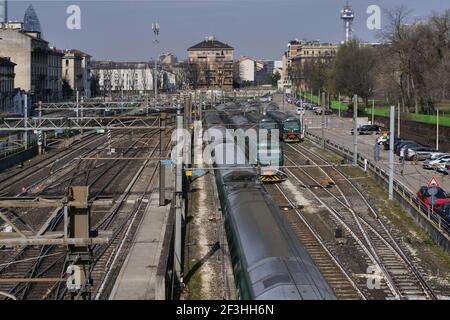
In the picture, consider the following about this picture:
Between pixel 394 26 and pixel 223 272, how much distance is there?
38.9 metres

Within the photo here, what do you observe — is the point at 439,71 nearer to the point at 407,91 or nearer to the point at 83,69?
the point at 407,91

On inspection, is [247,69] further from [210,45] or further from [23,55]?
[23,55]

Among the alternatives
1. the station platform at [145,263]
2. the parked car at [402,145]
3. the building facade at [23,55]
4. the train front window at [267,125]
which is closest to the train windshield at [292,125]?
the train front window at [267,125]

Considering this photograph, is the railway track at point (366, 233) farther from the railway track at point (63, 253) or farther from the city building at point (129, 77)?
the city building at point (129, 77)

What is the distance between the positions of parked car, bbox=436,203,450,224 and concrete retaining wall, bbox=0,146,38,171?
64.5 ft

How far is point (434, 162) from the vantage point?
27.1 metres

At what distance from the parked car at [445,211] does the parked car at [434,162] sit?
9712mm

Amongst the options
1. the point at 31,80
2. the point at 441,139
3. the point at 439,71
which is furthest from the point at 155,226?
the point at 31,80

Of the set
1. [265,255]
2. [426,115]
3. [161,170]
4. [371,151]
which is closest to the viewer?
[265,255]

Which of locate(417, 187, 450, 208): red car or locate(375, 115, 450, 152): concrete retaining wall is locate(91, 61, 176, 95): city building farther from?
locate(417, 187, 450, 208): red car

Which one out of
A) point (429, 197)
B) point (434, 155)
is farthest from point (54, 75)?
point (429, 197)

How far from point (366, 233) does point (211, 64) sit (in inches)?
4174

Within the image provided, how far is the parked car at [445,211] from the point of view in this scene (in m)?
16.6

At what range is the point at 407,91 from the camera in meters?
46.7
